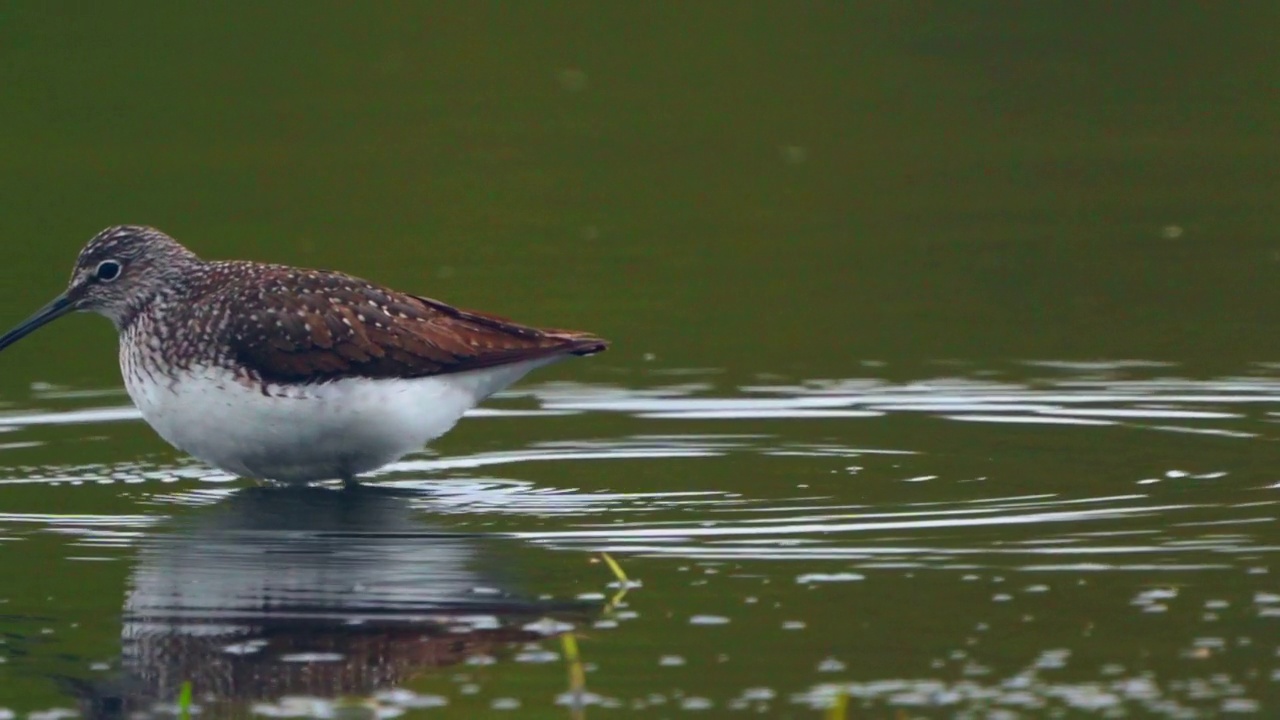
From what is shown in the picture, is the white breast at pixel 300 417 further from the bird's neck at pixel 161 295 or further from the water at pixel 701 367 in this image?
the bird's neck at pixel 161 295

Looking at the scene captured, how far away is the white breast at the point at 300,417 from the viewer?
1066 cm

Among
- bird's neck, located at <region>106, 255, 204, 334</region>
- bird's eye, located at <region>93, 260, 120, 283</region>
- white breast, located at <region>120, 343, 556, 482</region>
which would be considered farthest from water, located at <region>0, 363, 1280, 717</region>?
bird's eye, located at <region>93, 260, 120, 283</region>

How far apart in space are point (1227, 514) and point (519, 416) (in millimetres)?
4381

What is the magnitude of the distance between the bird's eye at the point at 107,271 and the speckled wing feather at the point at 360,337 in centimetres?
96

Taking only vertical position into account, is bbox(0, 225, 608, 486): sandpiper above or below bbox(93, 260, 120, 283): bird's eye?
below

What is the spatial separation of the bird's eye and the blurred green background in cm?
223

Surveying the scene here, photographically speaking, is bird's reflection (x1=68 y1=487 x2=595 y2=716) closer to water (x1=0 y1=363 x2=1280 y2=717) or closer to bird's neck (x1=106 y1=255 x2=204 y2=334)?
water (x1=0 y1=363 x2=1280 y2=717)

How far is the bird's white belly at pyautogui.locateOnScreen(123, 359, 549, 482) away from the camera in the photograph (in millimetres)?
10664

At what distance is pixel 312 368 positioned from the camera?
1071cm

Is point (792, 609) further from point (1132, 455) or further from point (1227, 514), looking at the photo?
point (1132, 455)

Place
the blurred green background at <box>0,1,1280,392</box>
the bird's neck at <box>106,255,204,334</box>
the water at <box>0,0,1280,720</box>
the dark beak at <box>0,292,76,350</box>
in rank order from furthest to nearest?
the blurred green background at <box>0,1,1280,392</box>
the dark beak at <box>0,292,76,350</box>
the bird's neck at <box>106,255,204,334</box>
the water at <box>0,0,1280,720</box>

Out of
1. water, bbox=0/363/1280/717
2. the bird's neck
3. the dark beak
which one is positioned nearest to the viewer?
→ water, bbox=0/363/1280/717

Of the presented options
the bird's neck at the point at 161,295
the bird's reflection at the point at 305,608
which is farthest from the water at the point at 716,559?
the bird's neck at the point at 161,295

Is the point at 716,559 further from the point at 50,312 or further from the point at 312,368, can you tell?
the point at 50,312
